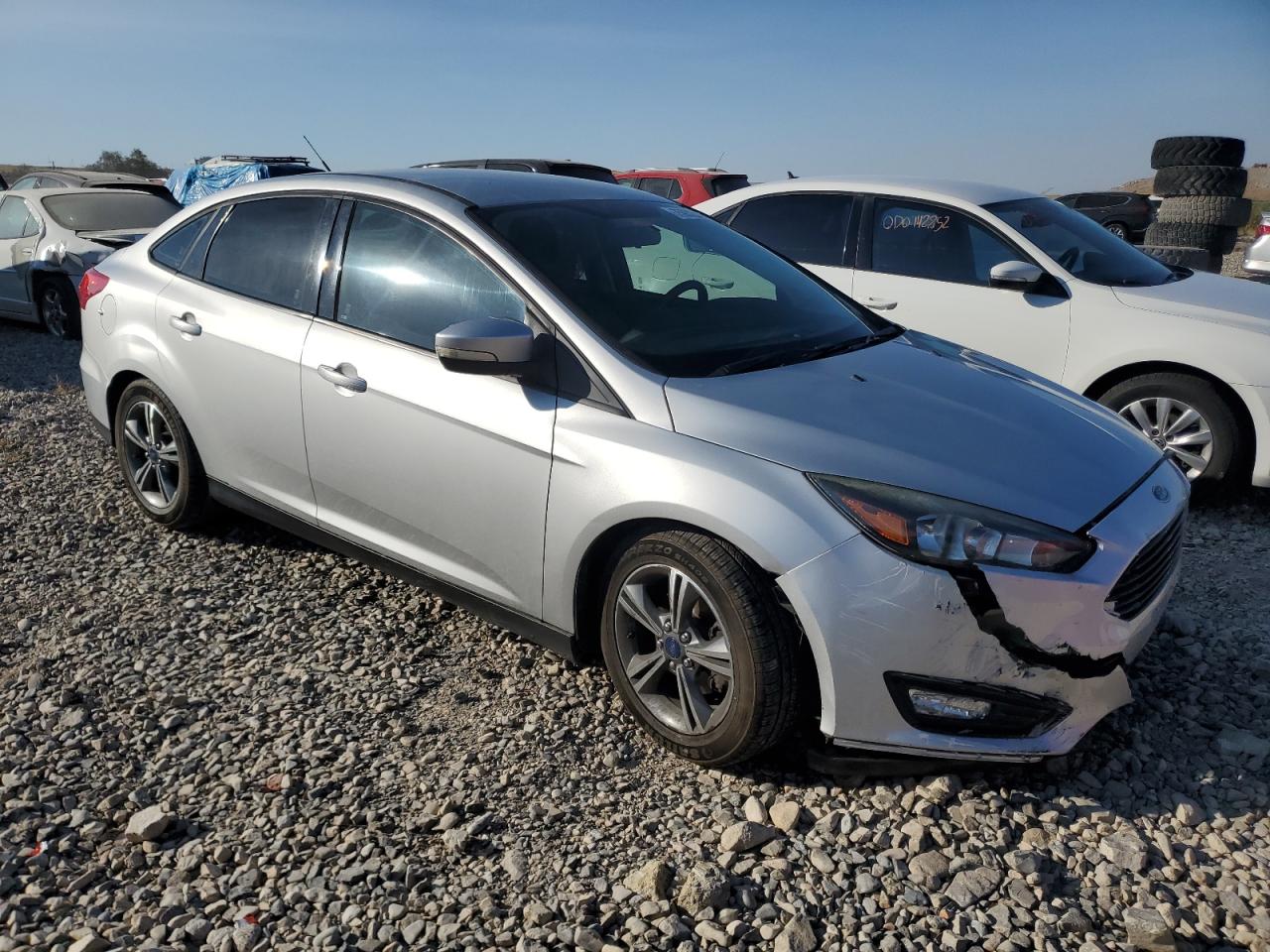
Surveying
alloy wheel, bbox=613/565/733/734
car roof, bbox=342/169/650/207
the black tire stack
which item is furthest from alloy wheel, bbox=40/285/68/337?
the black tire stack

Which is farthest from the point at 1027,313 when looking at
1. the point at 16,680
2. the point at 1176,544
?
the point at 16,680

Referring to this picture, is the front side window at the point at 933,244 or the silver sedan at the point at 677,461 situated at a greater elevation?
the front side window at the point at 933,244

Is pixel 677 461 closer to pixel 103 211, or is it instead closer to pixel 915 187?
pixel 915 187

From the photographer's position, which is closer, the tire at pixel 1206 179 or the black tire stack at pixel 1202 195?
the black tire stack at pixel 1202 195

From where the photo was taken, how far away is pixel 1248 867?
2.59 m

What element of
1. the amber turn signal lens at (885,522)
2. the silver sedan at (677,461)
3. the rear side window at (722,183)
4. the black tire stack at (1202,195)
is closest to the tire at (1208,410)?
the silver sedan at (677,461)

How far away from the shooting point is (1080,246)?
230 inches

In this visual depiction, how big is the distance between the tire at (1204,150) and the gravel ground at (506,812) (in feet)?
30.1

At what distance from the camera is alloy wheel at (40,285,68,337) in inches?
397

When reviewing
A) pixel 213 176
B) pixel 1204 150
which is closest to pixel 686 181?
pixel 1204 150

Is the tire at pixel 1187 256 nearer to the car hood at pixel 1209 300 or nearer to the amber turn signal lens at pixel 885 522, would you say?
the car hood at pixel 1209 300

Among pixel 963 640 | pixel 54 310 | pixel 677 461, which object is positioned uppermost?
pixel 677 461

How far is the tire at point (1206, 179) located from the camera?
11.1 metres

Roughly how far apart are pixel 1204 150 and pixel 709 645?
36.6ft
